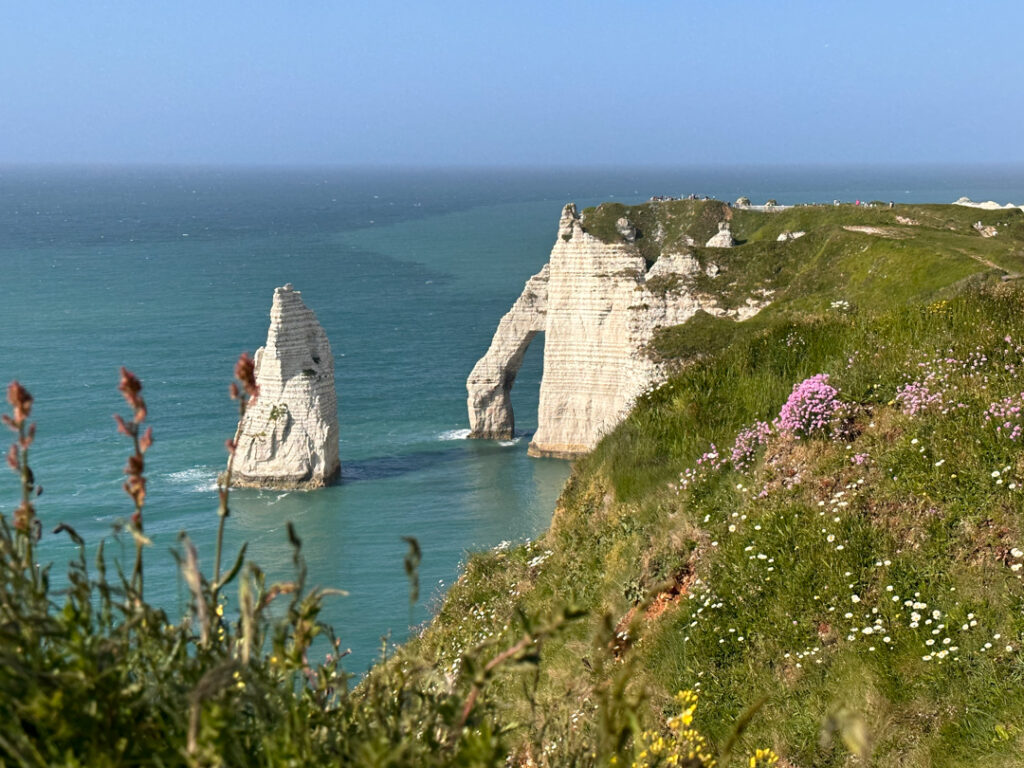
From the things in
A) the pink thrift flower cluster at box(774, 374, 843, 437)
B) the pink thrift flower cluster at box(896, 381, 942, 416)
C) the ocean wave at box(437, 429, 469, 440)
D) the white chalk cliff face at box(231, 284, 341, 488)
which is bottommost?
the ocean wave at box(437, 429, 469, 440)

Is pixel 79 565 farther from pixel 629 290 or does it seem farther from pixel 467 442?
pixel 467 442

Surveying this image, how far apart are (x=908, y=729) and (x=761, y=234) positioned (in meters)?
65.6

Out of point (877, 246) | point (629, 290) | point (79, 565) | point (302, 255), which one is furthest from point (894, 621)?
point (302, 255)

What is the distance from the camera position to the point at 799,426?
969 cm

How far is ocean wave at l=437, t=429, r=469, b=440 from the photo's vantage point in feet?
182

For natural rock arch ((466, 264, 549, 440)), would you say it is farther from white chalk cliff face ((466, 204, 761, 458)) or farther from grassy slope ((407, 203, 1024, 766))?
grassy slope ((407, 203, 1024, 766))

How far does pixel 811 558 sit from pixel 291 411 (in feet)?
134

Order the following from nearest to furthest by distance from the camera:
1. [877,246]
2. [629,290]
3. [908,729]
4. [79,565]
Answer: [79,565]
[908,729]
[877,246]
[629,290]

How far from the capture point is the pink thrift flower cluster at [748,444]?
9.95 m

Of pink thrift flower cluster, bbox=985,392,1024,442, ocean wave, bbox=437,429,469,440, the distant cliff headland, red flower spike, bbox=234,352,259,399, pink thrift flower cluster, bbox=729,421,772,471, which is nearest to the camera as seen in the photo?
red flower spike, bbox=234,352,259,399

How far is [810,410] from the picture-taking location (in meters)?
9.73

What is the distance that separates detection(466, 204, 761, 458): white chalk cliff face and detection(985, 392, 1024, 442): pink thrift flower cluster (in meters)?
39.5

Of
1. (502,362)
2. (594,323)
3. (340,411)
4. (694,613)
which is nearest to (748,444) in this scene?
(694,613)

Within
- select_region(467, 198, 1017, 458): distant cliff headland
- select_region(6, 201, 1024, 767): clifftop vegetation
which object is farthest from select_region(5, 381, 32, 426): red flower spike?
select_region(467, 198, 1017, 458): distant cliff headland
